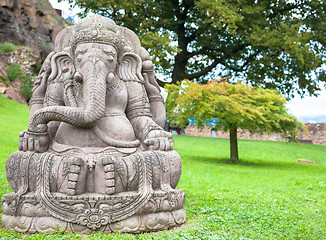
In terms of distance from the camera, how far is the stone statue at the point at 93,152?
3186 millimetres

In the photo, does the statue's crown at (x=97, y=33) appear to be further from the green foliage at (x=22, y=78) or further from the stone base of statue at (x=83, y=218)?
the green foliage at (x=22, y=78)

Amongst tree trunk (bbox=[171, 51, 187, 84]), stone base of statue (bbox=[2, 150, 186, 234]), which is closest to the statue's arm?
stone base of statue (bbox=[2, 150, 186, 234])

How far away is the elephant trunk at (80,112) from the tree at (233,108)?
258 inches

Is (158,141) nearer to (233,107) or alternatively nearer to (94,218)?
(94,218)

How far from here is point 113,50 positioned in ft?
12.7

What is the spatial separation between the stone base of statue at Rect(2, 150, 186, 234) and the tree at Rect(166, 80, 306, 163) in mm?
6589

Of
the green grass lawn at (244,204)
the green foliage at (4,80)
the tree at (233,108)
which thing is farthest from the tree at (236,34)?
the green foliage at (4,80)

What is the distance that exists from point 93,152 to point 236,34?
478 inches

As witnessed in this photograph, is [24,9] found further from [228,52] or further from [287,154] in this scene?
[287,154]

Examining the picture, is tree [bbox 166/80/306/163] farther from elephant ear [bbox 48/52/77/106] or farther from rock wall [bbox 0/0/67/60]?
rock wall [bbox 0/0/67/60]

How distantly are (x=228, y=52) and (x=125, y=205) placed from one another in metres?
13.3

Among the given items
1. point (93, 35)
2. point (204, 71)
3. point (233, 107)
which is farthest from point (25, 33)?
point (93, 35)

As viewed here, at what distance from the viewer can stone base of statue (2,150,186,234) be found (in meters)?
3.15

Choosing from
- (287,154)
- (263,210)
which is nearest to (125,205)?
(263,210)
